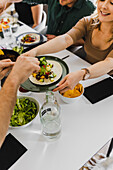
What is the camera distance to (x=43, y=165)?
0.80 metres

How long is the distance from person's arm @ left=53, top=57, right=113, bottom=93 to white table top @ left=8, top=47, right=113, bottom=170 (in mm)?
129

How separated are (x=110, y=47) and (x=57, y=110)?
0.87m

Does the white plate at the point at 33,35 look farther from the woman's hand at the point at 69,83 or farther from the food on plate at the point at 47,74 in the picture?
the woman's hand at the point at 69,83

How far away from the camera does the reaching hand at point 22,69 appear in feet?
2.67

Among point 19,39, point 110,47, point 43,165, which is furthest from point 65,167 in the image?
point 19,39

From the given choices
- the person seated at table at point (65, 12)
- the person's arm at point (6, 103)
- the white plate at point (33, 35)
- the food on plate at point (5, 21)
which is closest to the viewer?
the person's arm at point (6, 103)

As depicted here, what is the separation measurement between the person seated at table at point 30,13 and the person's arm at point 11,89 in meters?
Answer: 1.89

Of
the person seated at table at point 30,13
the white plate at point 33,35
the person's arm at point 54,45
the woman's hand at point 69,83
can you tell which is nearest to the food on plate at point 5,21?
the white plate at point 33,35

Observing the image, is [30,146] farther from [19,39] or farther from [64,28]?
[64,28]

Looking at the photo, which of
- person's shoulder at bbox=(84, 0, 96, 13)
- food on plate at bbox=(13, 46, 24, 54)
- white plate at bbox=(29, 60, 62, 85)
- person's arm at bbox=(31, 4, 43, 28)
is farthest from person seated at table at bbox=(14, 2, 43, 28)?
white plate at bbox=(29, 60, 62, 85)

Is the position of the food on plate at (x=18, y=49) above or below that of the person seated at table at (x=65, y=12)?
below

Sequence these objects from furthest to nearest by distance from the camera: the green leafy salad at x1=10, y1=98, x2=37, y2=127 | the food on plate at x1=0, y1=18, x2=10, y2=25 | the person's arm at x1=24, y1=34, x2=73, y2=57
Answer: the food on plate at x1=0, y1=18, x2=10, y2=25
the person's arm at x1=24, y1=34, x2=73, y2=57
the green leafy salad at x1=10, y1=98, x2=37, y2=127

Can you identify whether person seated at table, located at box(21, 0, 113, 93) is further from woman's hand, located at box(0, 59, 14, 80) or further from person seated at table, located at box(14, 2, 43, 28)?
person seated at table, located at box(14, 2, 43, 28)

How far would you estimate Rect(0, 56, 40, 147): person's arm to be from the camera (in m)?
0.68
